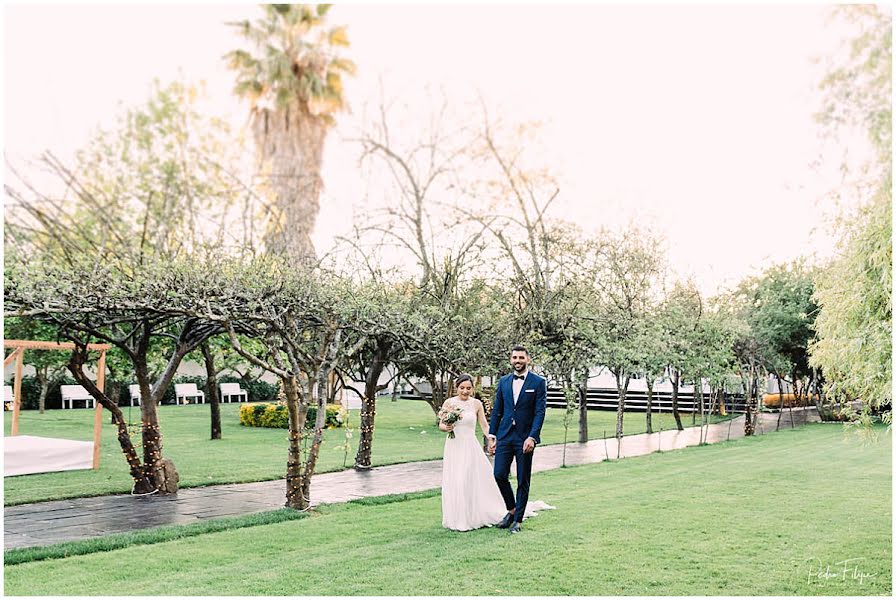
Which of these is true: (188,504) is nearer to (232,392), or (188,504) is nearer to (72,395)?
(72,395)

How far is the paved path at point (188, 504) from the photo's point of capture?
9328mm

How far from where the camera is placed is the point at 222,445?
63.5ft

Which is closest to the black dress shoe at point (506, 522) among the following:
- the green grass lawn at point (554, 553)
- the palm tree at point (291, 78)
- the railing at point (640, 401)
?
the green grass lawn at point (554, 553)

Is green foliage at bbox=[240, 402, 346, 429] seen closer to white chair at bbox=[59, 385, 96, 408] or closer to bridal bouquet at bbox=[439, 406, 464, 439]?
white chair at bbox=[59, 385, 96, 408]

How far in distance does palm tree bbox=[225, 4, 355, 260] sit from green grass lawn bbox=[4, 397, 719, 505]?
7108mm

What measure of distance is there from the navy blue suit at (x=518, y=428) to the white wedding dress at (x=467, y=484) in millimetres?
166

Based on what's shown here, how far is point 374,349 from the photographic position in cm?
1536

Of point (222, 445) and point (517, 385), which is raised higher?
point (517, 385)

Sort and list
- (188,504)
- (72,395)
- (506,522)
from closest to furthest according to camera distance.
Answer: (506,522) → (188,504) → (72,395)

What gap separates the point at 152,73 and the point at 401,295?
28.9ft

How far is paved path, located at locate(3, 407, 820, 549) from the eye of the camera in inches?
367

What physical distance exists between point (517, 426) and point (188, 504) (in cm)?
491

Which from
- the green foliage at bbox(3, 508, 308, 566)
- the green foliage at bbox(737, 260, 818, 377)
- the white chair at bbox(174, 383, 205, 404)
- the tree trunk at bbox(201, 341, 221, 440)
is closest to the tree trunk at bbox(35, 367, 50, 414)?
the white chair at bbox(174, 383, 205, 404)
